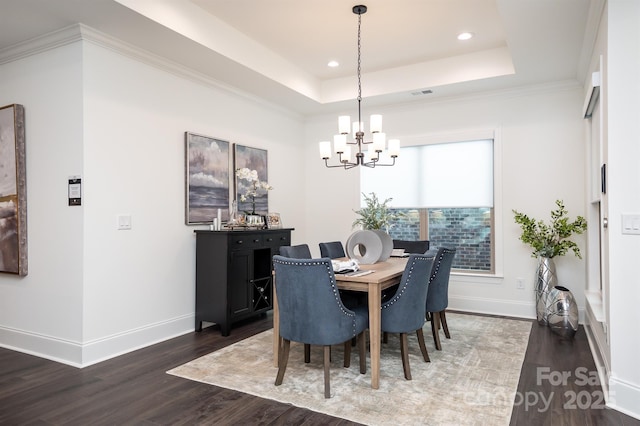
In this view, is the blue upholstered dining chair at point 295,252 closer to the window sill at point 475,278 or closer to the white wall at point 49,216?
the white wall at point 49,216

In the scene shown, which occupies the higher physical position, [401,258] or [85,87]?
[85,87]

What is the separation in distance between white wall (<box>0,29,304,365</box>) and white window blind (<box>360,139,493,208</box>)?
2.76m

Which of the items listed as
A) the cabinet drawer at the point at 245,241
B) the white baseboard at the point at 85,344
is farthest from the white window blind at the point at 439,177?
the white baseboard at the point at 85,344

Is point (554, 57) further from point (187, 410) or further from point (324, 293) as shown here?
point (187, 410)

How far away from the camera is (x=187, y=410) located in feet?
8.59

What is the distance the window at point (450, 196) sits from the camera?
5.25 metres

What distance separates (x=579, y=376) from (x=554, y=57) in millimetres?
2838

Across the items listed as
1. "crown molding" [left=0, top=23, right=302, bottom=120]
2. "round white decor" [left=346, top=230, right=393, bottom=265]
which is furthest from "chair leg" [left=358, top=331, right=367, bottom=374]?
"crown molding" [left=0, top=23, right=302, bottom=120]

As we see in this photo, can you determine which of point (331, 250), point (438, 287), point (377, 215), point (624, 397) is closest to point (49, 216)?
point (331, 250)

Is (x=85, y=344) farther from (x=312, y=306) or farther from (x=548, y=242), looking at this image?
(x=548, y=242)

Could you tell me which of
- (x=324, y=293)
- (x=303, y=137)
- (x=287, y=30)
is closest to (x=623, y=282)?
(x=324, y=293)

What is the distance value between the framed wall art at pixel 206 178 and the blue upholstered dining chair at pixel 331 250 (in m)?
1.21

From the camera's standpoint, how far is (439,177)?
549 centimetres

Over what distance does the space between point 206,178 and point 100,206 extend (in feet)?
4.09
